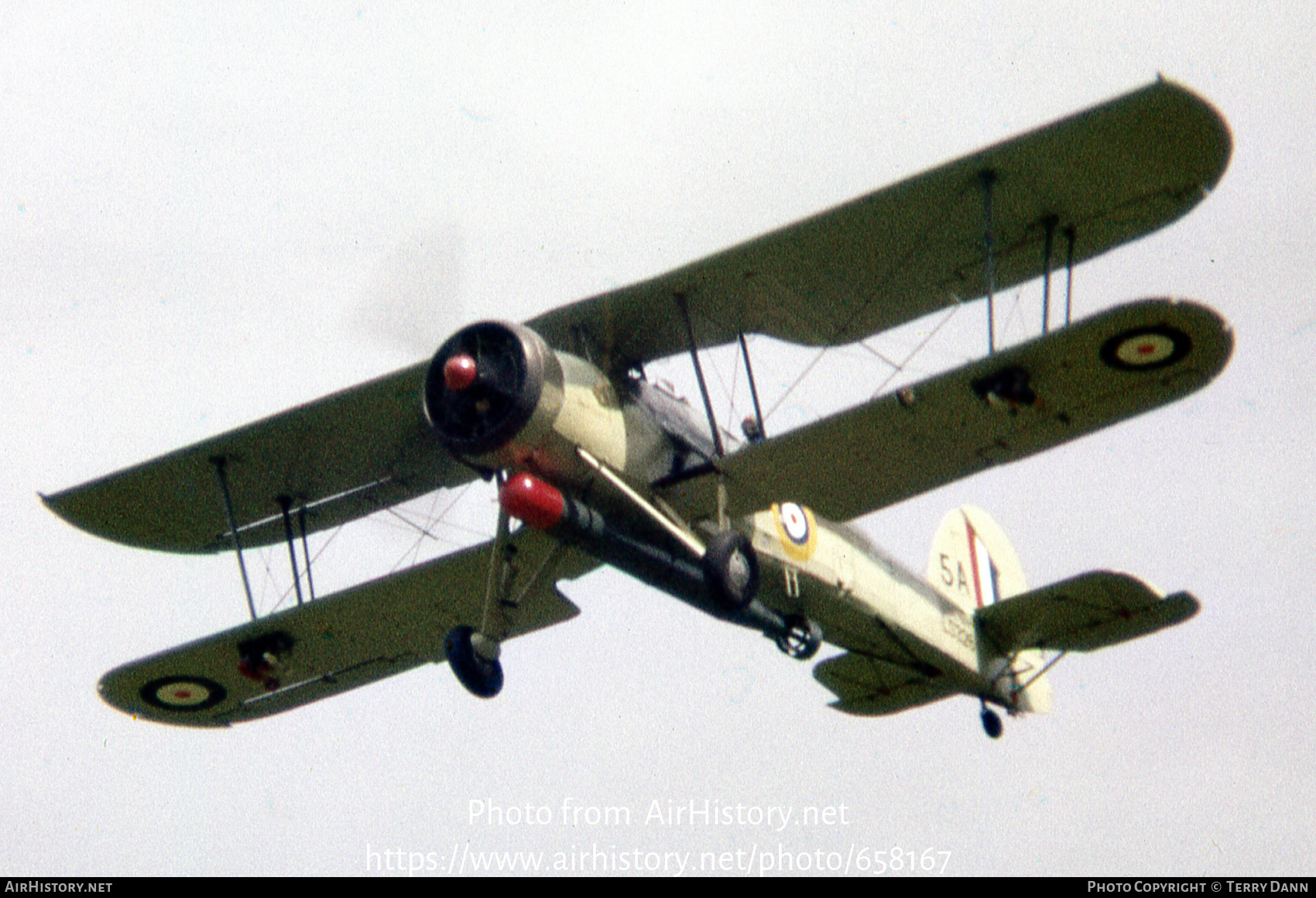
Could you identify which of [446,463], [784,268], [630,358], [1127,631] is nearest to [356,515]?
[446,463]

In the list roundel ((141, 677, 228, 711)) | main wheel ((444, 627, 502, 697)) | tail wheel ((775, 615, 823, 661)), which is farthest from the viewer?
roundel ((141, 677, 228, 711))

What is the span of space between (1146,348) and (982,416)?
113 cm

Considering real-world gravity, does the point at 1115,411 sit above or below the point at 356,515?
below

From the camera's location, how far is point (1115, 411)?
440 inches

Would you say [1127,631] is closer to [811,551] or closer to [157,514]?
[811,551]

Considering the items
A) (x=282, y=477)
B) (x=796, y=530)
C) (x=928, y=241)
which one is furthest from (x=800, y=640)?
(x=282, y=477)

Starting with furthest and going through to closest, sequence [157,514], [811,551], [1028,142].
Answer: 1. [157,514]
2. [811,551]
3. [1028,142]

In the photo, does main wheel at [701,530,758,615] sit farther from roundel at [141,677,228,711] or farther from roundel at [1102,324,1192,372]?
roundel at [141,677,228,711]

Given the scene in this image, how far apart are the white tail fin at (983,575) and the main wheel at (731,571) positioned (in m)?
3.94

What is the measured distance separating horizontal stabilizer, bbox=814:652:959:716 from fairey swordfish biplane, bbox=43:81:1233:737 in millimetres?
29

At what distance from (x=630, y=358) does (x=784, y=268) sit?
1.23 meters

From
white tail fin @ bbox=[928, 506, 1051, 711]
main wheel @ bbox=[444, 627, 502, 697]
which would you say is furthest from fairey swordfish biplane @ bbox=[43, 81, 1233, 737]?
white tail fin @ bbox=[928, 506, 1051, 711]

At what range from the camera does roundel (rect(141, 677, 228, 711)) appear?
14188 mm

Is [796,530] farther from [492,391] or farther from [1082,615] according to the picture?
[492,391]
